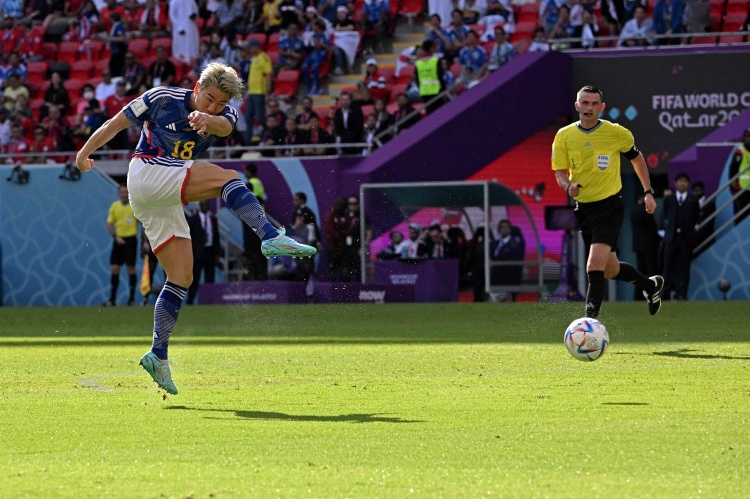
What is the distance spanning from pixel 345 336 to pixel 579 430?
8.45 metres

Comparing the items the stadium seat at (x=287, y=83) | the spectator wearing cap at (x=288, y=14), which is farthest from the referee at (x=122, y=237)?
the spectator wearing cap at (x=288, y=14)

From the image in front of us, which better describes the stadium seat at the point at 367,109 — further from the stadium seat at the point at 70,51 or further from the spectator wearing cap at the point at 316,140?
the stadium seat at the point at 70,51

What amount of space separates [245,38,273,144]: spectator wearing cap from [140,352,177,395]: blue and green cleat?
18871 mm

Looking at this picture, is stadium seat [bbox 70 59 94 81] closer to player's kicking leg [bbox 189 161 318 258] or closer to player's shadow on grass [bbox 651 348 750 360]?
player's shadow on grass [bbox 651 348 750 360]

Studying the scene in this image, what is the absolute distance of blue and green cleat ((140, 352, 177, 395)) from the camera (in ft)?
30.5

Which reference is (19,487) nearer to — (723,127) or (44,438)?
(44,438)

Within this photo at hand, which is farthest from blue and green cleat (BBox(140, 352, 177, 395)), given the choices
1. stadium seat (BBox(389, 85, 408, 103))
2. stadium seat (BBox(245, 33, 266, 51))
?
stadium seat (BBox(245, 33, 266, 51))

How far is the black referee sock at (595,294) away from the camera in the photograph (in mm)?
12539

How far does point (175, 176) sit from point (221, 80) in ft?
2.45

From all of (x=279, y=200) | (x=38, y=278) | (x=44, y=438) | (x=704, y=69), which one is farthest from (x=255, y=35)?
(x=44, y=438)

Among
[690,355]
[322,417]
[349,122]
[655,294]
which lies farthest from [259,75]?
[322,417]

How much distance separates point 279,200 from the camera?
2706cm

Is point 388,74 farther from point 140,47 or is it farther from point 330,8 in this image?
point 140,47

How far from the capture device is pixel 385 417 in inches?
320
